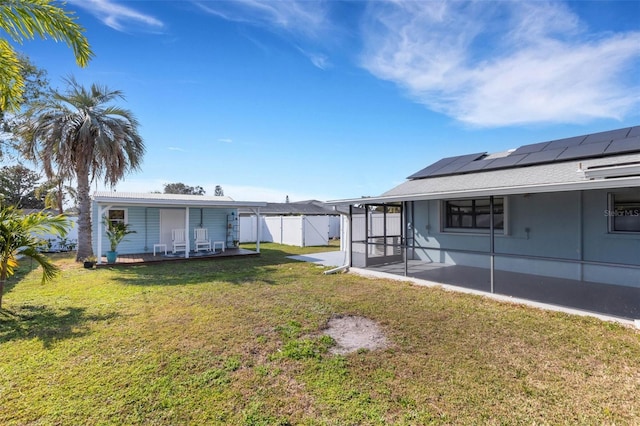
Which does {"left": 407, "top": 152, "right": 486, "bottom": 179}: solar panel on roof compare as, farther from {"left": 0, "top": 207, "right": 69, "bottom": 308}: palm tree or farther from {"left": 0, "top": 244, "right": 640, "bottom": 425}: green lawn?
{"left": 0, "top": 207, "right": 69, "bottom": 308}: palm tree

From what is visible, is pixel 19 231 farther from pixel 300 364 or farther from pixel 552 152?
pixel 552 152

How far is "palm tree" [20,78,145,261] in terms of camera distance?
11.2m

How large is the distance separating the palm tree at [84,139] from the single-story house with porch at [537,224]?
30.4 feet

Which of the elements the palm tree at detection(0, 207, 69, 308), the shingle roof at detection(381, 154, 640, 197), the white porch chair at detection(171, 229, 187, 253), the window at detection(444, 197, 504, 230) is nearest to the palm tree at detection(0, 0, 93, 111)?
the palm tree at detection(0, 207, 69, 308)

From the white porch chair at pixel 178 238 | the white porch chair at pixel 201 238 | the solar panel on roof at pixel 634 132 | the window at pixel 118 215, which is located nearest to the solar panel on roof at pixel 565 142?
the solar panel on roof at pixel 634 132

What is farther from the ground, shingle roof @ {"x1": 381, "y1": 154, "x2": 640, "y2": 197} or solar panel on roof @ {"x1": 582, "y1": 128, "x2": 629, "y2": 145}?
solar panel on roof @ {"x1": 582, "y1": 128, "x2": 629, "y2": 145}

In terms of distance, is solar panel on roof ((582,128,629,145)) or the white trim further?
solar panel on roof ((582,128,629,145))

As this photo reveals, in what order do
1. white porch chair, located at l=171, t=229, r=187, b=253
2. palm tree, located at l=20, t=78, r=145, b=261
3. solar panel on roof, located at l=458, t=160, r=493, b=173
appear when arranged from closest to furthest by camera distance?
solar panel on roof, located at l=458, t=160, r=493, b=173, palm tree, located at l=20, t=78, r=145, b=261, white porch chair, located at l=171, t=229, r=187, b=253

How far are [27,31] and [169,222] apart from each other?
474 inches

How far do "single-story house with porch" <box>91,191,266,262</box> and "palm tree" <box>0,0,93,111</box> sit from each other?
804 cm

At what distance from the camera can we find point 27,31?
3.86m

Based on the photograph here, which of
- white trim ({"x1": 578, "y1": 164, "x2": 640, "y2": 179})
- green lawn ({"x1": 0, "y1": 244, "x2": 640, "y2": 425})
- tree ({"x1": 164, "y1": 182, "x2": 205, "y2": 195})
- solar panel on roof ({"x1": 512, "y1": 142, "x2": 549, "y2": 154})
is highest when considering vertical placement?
tree ({"x1": 164, "y1": 182, "x2": 205, "y2": 195})

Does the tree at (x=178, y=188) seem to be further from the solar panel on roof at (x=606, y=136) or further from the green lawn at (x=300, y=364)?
the solar panel on roof at (x=606, y=136)

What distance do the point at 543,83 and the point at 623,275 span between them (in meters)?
6.33
